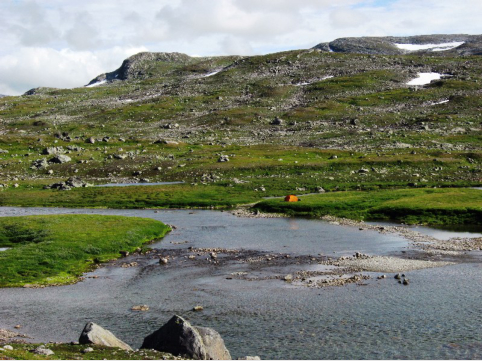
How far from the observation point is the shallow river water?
30.0 metres

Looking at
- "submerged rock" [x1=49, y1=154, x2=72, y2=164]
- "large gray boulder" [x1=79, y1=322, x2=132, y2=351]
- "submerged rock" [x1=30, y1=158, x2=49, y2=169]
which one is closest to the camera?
"large gray boulder" [x1=79, y1=322, x2=132, y2=351]

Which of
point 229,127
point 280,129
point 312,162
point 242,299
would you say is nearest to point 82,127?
point 229,127

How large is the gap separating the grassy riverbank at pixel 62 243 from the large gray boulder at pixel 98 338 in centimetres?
1892

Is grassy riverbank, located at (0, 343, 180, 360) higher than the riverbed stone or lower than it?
lower

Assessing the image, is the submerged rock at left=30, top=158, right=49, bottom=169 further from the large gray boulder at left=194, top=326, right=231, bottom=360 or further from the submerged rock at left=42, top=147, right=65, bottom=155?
the large gray boulder at left=194, top=326, right=231, bottom=360

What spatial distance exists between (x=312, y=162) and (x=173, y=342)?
93.0 metres

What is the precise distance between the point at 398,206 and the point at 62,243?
48388mm

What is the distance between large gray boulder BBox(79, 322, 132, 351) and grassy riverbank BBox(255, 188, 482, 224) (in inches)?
2045

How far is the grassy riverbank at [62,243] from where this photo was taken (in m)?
47.8

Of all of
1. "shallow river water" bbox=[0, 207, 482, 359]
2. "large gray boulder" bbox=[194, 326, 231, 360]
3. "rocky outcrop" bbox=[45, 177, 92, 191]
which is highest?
"rocky outcrop" bbox=[45, 177, 92, 191]

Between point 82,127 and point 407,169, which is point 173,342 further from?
point 82,127

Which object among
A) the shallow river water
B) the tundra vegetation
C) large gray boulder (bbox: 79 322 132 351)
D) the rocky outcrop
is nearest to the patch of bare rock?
large gray boulder (bbox: 79 322 132 351)

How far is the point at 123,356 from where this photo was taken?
26047 mm

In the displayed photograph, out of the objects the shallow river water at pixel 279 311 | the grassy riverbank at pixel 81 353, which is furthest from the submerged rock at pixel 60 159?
the grassy riverbank at pixel 81 353
